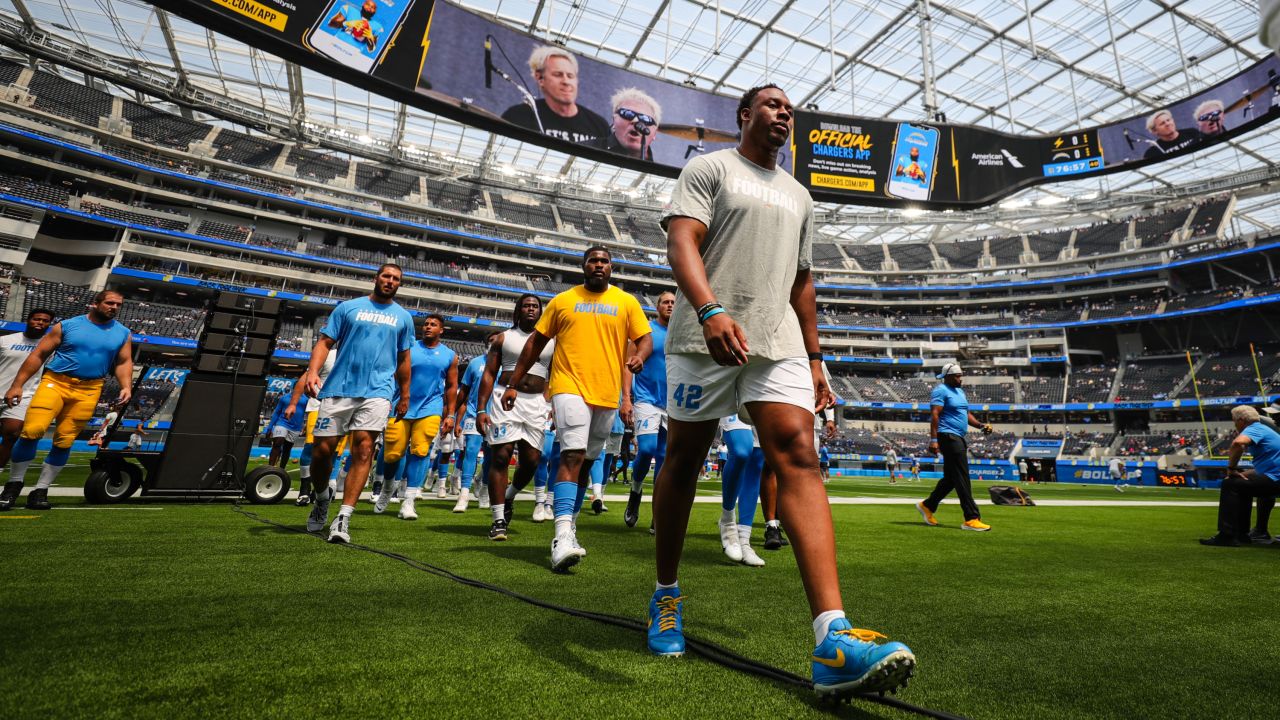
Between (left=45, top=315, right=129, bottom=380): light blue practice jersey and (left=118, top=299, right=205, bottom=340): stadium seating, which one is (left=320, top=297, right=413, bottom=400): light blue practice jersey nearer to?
(left=45, top=315, right=129, bottom=380): light blue practice jersey

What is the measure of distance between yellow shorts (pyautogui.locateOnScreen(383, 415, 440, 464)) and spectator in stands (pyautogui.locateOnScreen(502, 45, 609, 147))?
23.6 feet

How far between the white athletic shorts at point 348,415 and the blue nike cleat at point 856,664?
3.48 meters

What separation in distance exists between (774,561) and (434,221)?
159 feet

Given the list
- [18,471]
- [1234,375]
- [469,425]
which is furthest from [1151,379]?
[18,471]

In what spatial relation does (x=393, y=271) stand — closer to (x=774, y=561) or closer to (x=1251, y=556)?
(x=774, y=561)

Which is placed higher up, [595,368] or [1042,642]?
[595,368]

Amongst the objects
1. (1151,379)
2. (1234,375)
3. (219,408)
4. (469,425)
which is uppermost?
(1151,379)

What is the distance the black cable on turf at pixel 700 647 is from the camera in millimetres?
1454

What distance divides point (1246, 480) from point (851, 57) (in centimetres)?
2482

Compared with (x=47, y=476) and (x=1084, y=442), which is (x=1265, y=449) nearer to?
(x=47, y=476)

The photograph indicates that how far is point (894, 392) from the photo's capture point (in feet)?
161

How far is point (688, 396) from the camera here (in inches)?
77.6

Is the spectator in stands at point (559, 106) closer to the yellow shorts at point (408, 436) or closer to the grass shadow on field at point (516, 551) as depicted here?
the yellow shorts at point (408, 436)

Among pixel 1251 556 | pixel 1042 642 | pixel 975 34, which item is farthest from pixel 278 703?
pixel 975 34
